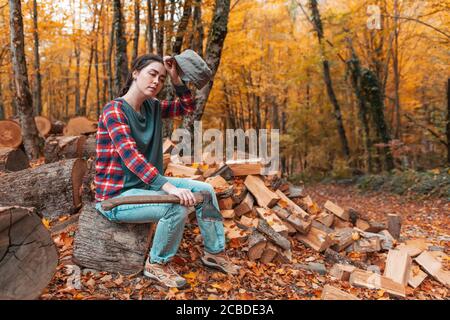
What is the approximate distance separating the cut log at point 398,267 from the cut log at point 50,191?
11.1 feet

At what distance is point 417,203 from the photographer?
8930 millimetres

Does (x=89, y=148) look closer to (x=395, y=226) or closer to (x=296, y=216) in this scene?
(x=296, y=216)

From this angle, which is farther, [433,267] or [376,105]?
[376,105]

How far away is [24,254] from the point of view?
2393 millimetres

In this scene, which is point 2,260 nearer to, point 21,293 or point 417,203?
point 21,293

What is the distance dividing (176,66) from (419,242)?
3.91 metres

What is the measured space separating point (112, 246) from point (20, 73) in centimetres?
518

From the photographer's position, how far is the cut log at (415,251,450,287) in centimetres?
364

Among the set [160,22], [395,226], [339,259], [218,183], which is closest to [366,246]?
[339,259]

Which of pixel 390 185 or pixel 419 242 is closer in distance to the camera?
pixel 419 242

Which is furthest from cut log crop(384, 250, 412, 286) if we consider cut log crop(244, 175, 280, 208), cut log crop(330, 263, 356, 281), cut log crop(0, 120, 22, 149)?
cut log crop(0, 120, 22, 149)

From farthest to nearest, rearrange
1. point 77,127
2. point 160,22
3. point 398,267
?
point 77,127
point 160,22
point 398,267

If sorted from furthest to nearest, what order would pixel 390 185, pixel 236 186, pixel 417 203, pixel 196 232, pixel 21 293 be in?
1. pixel 390 185
2. pixel 417 203
3. pixel 236 186
4. pixel 196 232
5. pixel 21 293
